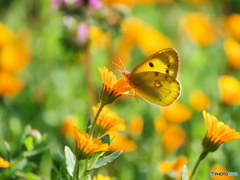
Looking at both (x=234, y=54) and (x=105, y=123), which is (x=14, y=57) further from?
(x=105, y=123)

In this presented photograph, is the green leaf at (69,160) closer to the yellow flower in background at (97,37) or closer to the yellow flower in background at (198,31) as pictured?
the yellow flower in background at (97,37)

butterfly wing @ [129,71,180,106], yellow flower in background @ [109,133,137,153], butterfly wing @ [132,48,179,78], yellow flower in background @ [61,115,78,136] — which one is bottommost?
yellow flower in background @ [109,133,137,153]

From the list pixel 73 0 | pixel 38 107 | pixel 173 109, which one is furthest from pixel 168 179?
pixel 38 107

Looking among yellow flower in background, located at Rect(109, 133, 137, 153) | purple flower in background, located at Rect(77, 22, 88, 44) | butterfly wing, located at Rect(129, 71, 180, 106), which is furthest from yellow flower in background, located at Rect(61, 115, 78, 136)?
butterfly wing, located at Rect(129, 71, 180, 106)

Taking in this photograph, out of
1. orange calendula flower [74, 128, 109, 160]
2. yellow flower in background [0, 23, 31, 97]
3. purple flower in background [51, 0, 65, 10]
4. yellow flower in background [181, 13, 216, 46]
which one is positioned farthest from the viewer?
yellow flower in background [181, 13, 216, 46]

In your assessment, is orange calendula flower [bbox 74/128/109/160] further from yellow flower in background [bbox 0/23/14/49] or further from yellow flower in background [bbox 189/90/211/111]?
yellow flower in background [bbox 0/23/14/49]

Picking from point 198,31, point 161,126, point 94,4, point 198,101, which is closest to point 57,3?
point 94,4
